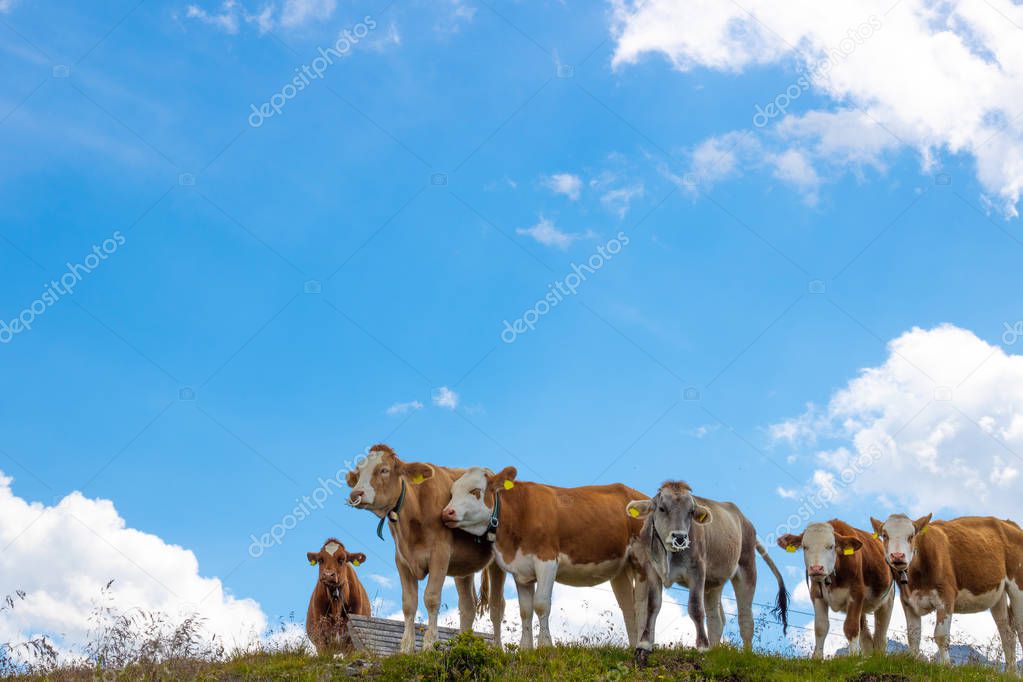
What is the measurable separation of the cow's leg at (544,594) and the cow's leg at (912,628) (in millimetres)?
5697

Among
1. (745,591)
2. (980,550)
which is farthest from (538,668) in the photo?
(980,550)

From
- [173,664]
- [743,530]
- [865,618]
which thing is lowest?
[173,664]

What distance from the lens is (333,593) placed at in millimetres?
20438

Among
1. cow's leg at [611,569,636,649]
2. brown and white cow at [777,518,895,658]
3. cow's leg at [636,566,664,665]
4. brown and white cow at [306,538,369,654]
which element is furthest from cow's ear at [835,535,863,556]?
brown and white cow at [306,538,369,654]

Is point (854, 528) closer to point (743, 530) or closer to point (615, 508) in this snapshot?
point (743, 530)

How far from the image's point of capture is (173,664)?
1505 centimetres

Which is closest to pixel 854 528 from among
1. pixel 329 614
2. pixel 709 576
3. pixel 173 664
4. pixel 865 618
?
pixel 865 618

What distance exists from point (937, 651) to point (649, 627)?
497 centimetres

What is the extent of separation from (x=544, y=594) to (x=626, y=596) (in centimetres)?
223

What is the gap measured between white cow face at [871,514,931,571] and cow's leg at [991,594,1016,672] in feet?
8.32

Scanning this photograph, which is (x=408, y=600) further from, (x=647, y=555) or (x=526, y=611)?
(x=647, y=555)

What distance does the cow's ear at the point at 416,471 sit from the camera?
1697 centimetres

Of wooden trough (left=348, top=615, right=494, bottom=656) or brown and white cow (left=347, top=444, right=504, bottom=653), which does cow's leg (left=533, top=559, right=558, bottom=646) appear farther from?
wooden trough (left=348, top=615, right=494, bottom=656)

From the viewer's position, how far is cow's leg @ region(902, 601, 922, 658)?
57.7 feet
